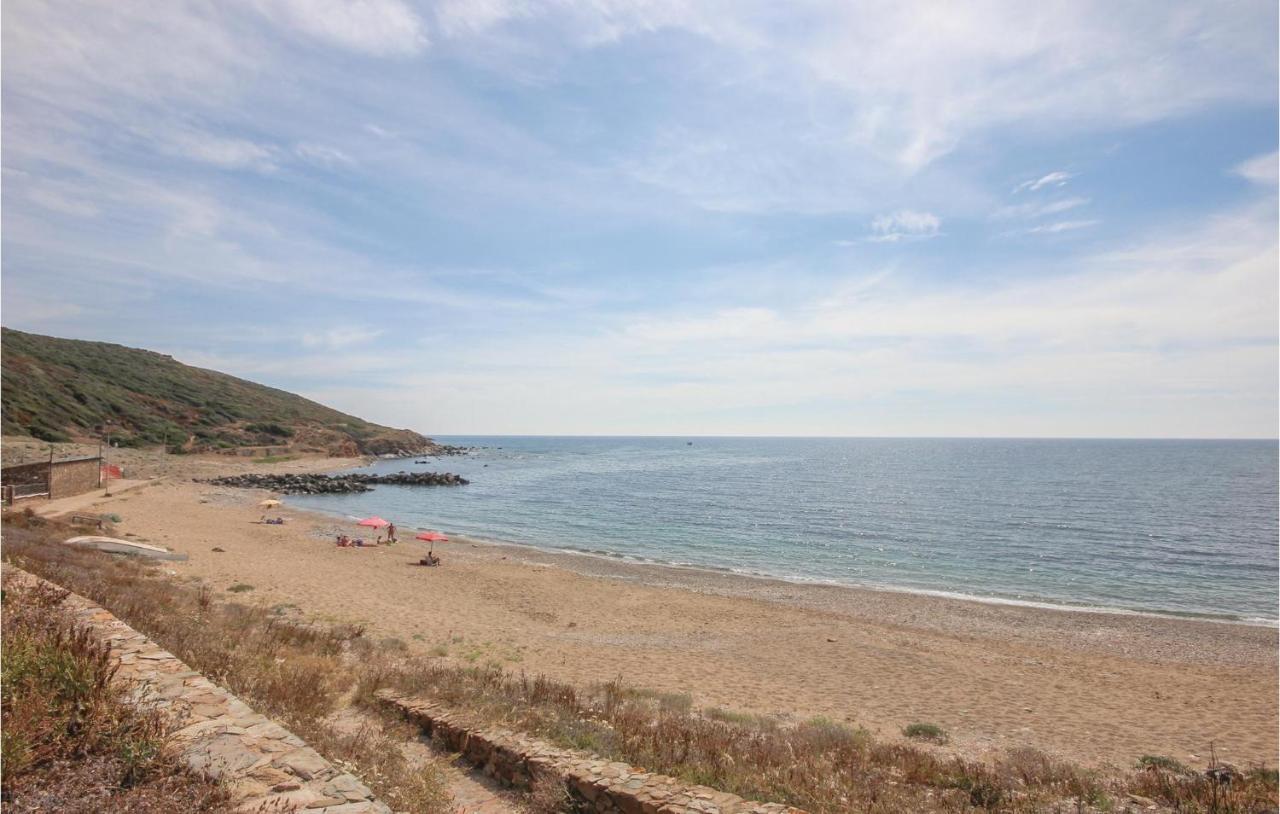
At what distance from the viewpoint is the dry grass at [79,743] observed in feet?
14.0

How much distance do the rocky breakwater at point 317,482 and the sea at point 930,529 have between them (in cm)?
332

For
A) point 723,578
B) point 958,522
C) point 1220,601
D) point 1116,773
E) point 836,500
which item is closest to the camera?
point 1116,773

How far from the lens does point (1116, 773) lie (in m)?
10.1

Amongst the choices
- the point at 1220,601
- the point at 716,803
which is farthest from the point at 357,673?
the point at 1220,601

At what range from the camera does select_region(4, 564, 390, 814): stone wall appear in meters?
4.78

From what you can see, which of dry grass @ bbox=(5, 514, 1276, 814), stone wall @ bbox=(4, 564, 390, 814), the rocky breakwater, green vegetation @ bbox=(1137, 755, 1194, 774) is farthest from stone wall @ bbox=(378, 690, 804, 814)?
the rocky breakwater

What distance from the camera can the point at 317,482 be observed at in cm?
6731

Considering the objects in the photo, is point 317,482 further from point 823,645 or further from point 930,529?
point 823,645

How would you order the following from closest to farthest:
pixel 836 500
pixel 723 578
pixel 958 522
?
pixel 723 578 → pixel 958 522 → pixel 836 500

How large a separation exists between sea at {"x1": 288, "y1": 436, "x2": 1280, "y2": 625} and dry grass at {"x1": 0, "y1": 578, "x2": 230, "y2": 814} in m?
28.1

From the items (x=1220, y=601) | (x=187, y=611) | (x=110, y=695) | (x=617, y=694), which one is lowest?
(x=1220, y=601)

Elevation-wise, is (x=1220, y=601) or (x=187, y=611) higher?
(x=187, y=611)

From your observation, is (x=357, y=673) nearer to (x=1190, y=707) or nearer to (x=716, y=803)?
(x=716, y=803)

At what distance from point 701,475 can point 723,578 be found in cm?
6318
